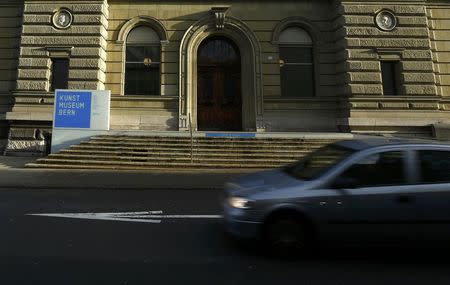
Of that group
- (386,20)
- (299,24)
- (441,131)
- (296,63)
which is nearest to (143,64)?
(296,63)

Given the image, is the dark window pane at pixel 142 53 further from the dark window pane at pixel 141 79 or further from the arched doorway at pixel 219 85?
the arched doorway at pixel 219 85

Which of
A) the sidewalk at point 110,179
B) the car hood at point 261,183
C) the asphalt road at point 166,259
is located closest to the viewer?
the asphalt road at point 166,259

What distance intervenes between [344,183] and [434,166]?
48.4 inches

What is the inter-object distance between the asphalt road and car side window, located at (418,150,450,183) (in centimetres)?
105

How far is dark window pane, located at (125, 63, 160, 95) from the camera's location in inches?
812

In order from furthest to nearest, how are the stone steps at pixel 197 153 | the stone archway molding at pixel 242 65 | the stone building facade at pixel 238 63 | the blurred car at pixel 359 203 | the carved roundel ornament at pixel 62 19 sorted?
the stone archway molding at pixel 242 65
the carved roundel ornament at pixel 62 19
the stone building facade at pixel 238 63
the stone steps at pixel 197 153
the blurred car at pixel 359 203

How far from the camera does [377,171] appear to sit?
5.36 meters

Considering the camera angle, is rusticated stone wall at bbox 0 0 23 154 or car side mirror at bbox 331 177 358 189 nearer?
car side mirror at bbox 331 177 358 189

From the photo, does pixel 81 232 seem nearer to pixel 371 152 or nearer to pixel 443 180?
pixel 371 152

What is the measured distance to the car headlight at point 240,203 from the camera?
17.3 ft

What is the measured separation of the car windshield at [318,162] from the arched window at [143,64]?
15213 mm

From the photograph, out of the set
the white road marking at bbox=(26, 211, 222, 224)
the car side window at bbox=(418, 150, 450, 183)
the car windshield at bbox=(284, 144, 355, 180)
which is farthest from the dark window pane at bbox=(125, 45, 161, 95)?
the car side window at bbox=(418, 150, 450, 183)

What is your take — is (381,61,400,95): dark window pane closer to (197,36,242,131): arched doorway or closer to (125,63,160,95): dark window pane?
(197,36,242,131): arched doorway

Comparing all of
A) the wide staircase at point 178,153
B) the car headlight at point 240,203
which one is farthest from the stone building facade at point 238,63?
the car headlight at point 240,203
